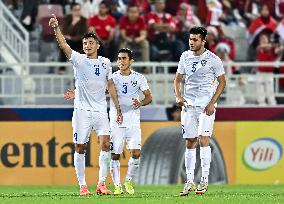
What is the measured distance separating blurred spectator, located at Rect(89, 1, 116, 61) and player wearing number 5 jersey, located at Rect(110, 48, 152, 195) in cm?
729

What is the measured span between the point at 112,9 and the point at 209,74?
30.9 ft

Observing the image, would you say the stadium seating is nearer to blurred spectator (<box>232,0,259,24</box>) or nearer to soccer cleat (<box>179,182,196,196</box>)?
blurred spectator (<box>232,0,259,24</box>)

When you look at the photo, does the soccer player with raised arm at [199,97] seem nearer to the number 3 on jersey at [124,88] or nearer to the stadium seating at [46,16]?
the number 3 on jersey at [124,88]

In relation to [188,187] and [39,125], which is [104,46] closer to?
[39,125]

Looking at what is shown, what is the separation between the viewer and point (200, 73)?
18.6m

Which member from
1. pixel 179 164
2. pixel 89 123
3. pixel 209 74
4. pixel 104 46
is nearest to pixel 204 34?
pixel 209 74

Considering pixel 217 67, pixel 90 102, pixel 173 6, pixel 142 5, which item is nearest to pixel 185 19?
pixel 173 6

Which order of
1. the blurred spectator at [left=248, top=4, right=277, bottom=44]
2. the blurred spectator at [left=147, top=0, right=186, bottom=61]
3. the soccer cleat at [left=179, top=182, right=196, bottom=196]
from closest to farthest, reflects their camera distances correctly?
the soccer cleat at [left=179, top=182, right=196, bottom=196], the blurred spectator at [left=147, top=0, right=186, bottom=61], the blurred spectator at [left=248, top=4, right=277, bottom=44]

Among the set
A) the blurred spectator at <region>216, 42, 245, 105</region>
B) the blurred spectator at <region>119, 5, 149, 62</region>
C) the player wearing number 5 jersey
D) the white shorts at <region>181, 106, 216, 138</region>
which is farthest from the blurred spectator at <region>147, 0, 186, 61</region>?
the white shorts at <region>181, 106, 216, 138</region>

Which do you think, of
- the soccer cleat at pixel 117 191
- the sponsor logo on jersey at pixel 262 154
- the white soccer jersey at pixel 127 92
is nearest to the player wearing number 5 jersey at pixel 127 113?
the white soccer jersey at pixel 127 92

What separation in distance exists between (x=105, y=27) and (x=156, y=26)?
1.17 meters

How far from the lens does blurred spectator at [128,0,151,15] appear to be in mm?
28042

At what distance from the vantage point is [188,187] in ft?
60.1

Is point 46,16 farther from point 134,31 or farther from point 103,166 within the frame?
point 103,166
